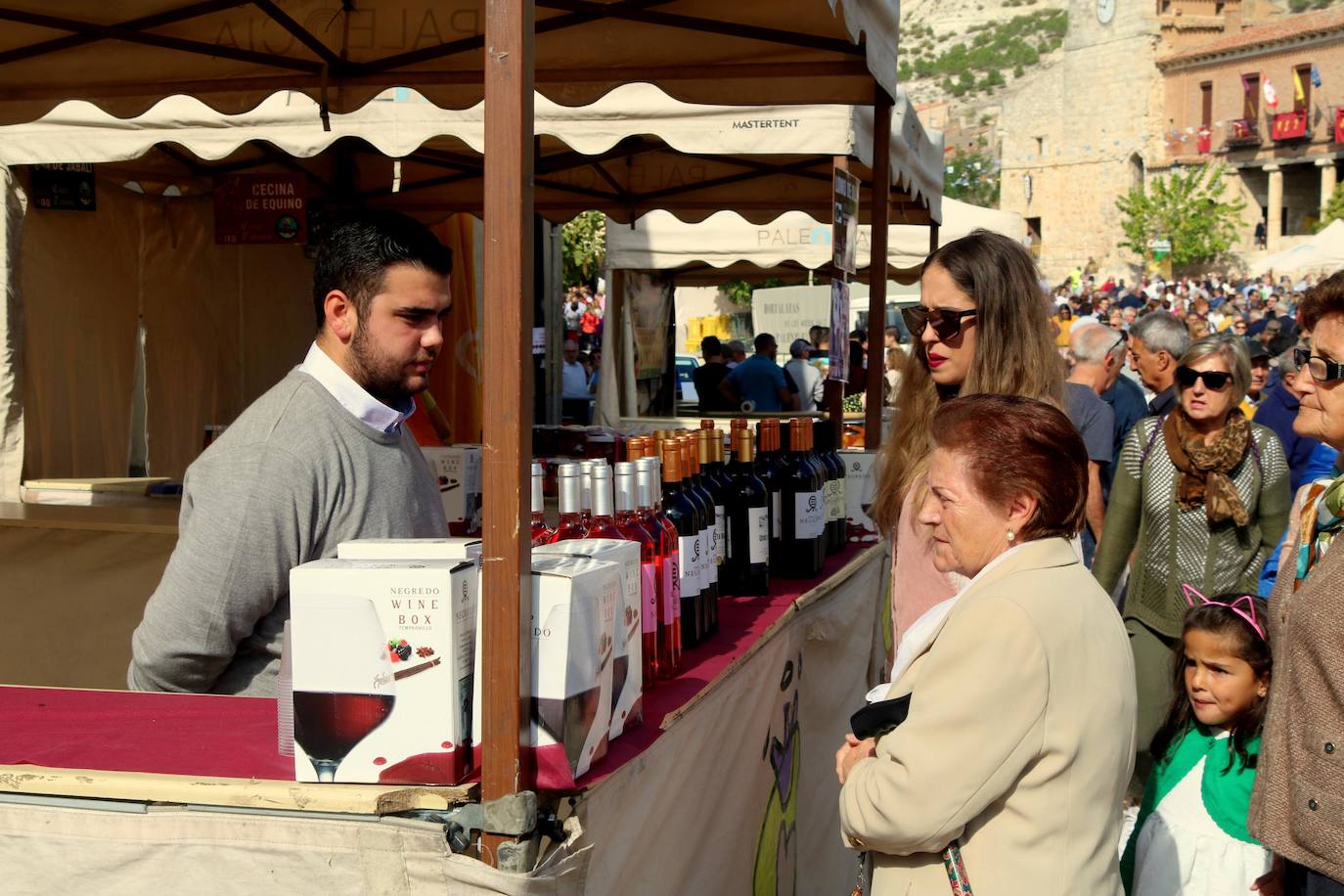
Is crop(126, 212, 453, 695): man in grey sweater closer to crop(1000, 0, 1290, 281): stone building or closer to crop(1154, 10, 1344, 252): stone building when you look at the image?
crop(1154, 10, 1344, 252): stone building

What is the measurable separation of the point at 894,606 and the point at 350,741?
50.5 inches

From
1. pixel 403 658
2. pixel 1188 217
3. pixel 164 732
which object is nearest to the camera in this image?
pixel 403 658

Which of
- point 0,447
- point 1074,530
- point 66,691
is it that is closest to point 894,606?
point 1074,530

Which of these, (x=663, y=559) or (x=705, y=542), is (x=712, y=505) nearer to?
(x=705, y=542)

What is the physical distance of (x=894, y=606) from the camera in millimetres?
2518

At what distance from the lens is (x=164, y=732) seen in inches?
74.0

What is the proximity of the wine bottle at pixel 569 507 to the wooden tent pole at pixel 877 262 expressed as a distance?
119 inches

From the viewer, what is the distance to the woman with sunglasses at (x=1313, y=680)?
210 cm

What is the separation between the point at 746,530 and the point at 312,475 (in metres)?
1.33

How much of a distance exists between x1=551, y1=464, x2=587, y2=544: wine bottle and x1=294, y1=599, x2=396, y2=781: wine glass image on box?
60 centimetres

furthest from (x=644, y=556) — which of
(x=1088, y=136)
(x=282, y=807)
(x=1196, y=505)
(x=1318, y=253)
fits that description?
(x=1088, y=136)

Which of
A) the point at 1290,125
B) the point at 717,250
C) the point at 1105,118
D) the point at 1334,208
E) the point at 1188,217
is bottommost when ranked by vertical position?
the point at 717,250

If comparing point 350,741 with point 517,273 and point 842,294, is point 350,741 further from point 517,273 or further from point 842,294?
point 842,294

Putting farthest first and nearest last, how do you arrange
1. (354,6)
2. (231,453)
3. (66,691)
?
1. (354,6)
2. (66,691)
3. (231,453)
